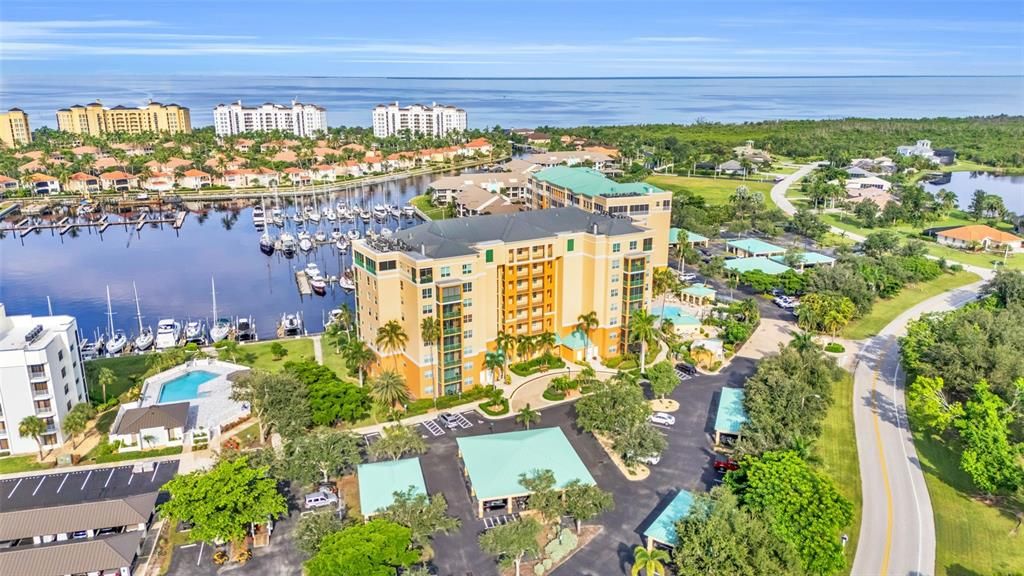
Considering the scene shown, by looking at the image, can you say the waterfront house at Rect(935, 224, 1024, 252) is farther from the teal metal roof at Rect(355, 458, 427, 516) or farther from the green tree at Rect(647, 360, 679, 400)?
the teal metal roof at Rect(355, 458, 427, 516)

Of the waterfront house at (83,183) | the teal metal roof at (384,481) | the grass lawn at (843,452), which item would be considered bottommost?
the grass lawn at (843,452)

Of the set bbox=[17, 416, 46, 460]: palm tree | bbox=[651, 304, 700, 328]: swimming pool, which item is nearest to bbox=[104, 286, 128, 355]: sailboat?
bbox=[17, 416, 46, 460]: palm tree

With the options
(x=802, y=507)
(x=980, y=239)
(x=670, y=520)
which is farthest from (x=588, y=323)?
(x=980, y=239)

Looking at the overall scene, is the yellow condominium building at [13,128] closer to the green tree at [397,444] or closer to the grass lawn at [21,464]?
the grass lawn at [21,464]

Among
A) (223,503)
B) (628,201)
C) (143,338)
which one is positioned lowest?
(143,338)

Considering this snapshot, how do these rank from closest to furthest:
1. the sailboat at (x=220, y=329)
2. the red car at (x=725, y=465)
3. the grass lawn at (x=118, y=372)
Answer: the red car at (x=725, y=465), the grass lawn at (x=118, y=372), the sailboat at (x=220, y=329)

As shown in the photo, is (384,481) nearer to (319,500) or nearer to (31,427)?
(319,500)

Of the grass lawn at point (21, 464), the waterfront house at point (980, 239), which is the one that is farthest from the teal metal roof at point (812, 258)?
the grass lawn at point (21, 464)
